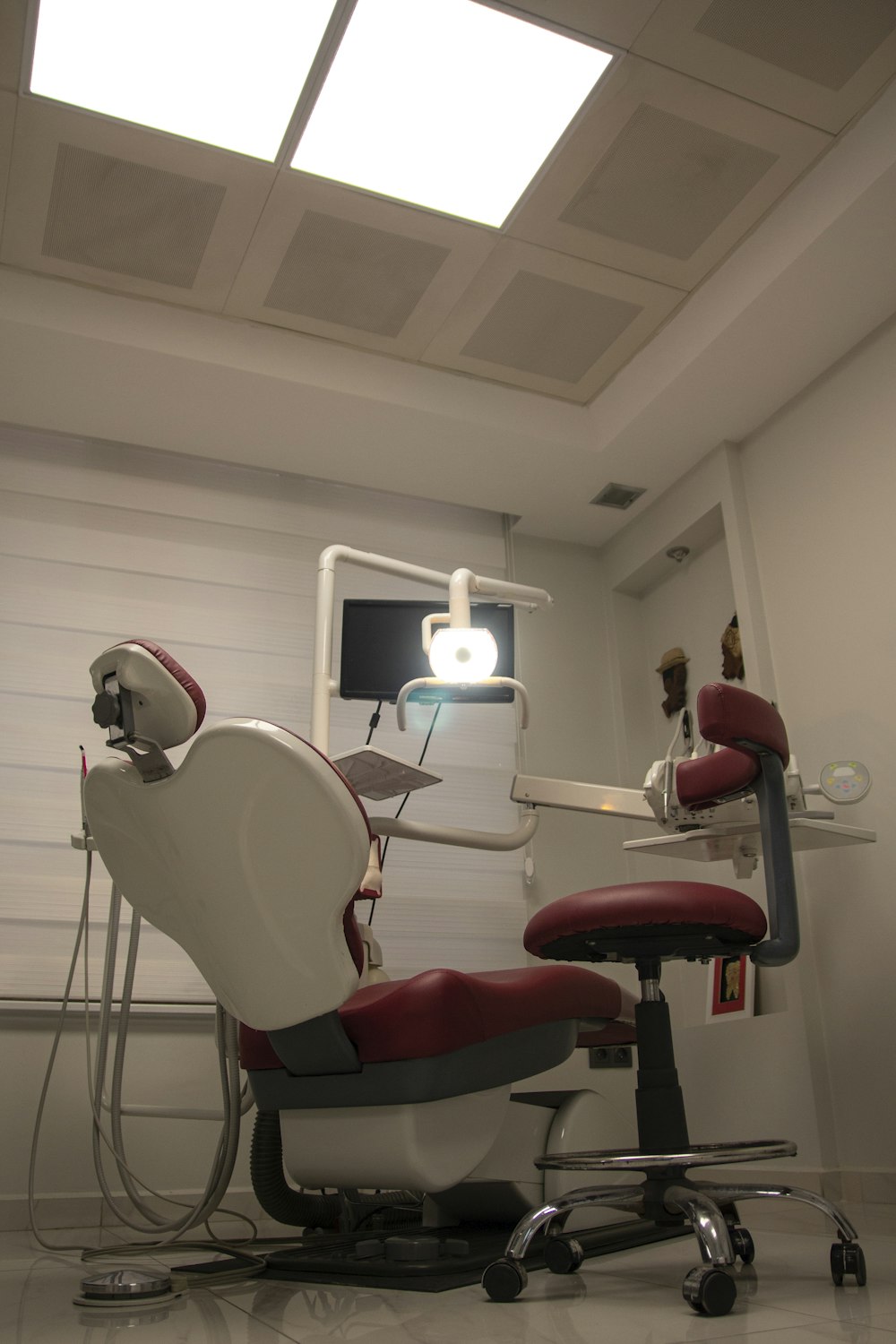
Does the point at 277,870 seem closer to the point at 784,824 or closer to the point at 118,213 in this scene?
the point at 784,824

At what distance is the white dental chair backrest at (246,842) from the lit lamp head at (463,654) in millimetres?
1177

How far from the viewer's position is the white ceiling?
111 inches

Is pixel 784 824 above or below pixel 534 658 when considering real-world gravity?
below

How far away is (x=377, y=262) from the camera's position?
11.2 feet

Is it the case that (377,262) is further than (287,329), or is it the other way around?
(287,329)

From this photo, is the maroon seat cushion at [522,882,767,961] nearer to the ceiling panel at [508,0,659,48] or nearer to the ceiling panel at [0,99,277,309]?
the ceiling panel at [508,0,659,48]

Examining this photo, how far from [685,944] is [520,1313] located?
2.10 ft

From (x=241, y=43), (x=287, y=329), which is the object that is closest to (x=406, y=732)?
(x=287, y=329)

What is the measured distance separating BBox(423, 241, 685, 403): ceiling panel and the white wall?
0.69 metres

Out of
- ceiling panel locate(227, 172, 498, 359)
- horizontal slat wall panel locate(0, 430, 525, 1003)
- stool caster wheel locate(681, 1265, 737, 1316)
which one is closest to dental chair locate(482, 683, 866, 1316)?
stool caster wheel locate(681, 1265, 737, 1316)

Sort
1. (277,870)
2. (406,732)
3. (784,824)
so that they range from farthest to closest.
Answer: (406,732) < (784,824) < (277,870)

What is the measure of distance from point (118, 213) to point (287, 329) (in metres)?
0.71

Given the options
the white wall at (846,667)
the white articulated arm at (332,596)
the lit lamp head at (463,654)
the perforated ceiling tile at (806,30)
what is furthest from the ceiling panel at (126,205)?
the white wall at (846,667)

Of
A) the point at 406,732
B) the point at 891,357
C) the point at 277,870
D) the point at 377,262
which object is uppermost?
the point at 377,262
